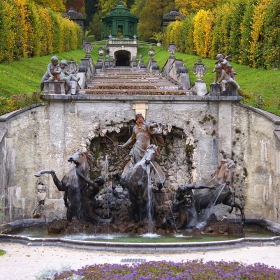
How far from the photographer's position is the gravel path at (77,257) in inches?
367

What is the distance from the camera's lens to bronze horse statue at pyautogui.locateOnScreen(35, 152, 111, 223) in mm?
13742

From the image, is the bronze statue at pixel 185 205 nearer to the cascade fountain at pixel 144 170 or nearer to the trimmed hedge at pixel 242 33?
the cascade fountain at pixel 144 170

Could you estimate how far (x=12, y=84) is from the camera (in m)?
23.2

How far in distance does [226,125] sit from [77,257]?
792cm

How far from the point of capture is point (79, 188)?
1379cm

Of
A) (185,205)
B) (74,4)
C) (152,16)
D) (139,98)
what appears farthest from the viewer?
(74,4)

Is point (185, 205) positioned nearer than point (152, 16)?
Answer: Yes

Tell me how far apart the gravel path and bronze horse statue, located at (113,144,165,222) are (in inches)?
121

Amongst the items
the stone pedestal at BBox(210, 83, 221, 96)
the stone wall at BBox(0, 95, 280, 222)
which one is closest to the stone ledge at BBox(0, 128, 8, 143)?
the stone wall at BBox(0, 95, 280, 222)

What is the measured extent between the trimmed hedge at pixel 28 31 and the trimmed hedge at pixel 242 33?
1167cm

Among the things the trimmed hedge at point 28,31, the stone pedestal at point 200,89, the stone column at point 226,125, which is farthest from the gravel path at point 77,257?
the trimmed hedge at point 28,31

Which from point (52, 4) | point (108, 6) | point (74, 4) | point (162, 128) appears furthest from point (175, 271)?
point (108, 6)

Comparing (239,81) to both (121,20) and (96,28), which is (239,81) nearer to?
(121,20)

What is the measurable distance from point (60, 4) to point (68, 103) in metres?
→ 43.8
